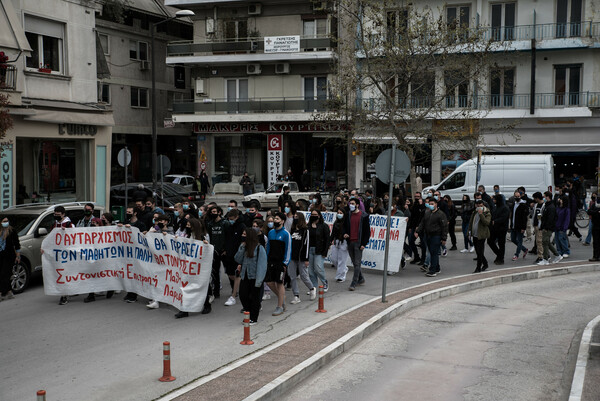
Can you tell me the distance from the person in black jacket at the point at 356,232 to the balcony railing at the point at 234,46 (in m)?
24.8

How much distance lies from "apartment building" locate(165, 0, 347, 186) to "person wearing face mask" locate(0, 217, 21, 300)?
2494 cm

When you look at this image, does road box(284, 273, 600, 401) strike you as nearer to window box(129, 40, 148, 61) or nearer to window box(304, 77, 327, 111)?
window box(304, 77, 327, 111)

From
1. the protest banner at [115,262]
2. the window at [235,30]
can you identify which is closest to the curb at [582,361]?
the protest banner at [115,262]

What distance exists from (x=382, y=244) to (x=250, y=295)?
18.8 ft

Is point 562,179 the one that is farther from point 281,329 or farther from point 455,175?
point 281,329

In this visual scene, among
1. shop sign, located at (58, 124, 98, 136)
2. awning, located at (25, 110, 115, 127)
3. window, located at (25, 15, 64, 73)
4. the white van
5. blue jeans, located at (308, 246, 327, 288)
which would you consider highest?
window, located at (25, 15, 64, 73)

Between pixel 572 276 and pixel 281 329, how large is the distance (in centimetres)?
859

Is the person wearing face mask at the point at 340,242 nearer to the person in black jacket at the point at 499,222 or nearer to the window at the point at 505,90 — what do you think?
the person in black jacket at the point at 499,222

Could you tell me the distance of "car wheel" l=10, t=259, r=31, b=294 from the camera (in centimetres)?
1295

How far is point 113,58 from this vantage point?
4003 cm

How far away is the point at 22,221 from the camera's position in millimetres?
13797

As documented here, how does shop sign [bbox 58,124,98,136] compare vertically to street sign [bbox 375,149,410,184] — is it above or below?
above

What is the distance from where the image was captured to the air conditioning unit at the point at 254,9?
124ft

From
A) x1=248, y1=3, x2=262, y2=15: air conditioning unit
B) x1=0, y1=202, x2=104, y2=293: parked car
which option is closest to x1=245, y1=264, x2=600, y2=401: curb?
x1=0, y1=202, x2=104, y2=293: parked car
